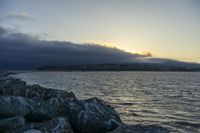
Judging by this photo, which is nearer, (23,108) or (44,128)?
(44,128)

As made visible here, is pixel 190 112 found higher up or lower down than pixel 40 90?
lower down

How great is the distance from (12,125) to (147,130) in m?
5.30

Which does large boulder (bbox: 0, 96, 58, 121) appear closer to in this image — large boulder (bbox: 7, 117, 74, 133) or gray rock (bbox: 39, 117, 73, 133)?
large boulder (bbox: 7, 117, 74, 133)

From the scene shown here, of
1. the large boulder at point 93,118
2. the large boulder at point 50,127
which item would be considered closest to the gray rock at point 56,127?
the large boulder at point 50,127

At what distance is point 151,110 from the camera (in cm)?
2769

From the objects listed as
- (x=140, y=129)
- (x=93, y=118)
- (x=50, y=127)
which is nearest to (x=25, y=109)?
(x=93, y=118)

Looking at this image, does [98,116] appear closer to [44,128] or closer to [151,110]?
[44,128]

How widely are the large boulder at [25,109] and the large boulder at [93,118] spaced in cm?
118

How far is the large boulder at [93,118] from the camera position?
599 inches

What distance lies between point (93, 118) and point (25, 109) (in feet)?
10.2

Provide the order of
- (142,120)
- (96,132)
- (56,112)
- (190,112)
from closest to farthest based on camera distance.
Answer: (96,132) < (56,112) < (142,120) < (190,112)

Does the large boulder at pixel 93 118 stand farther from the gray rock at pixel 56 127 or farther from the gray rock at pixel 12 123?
the gray rock at pixel 12 123

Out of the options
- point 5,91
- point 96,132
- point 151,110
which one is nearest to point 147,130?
point 96,132

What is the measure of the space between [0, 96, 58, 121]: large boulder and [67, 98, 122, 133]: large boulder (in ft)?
3.86
